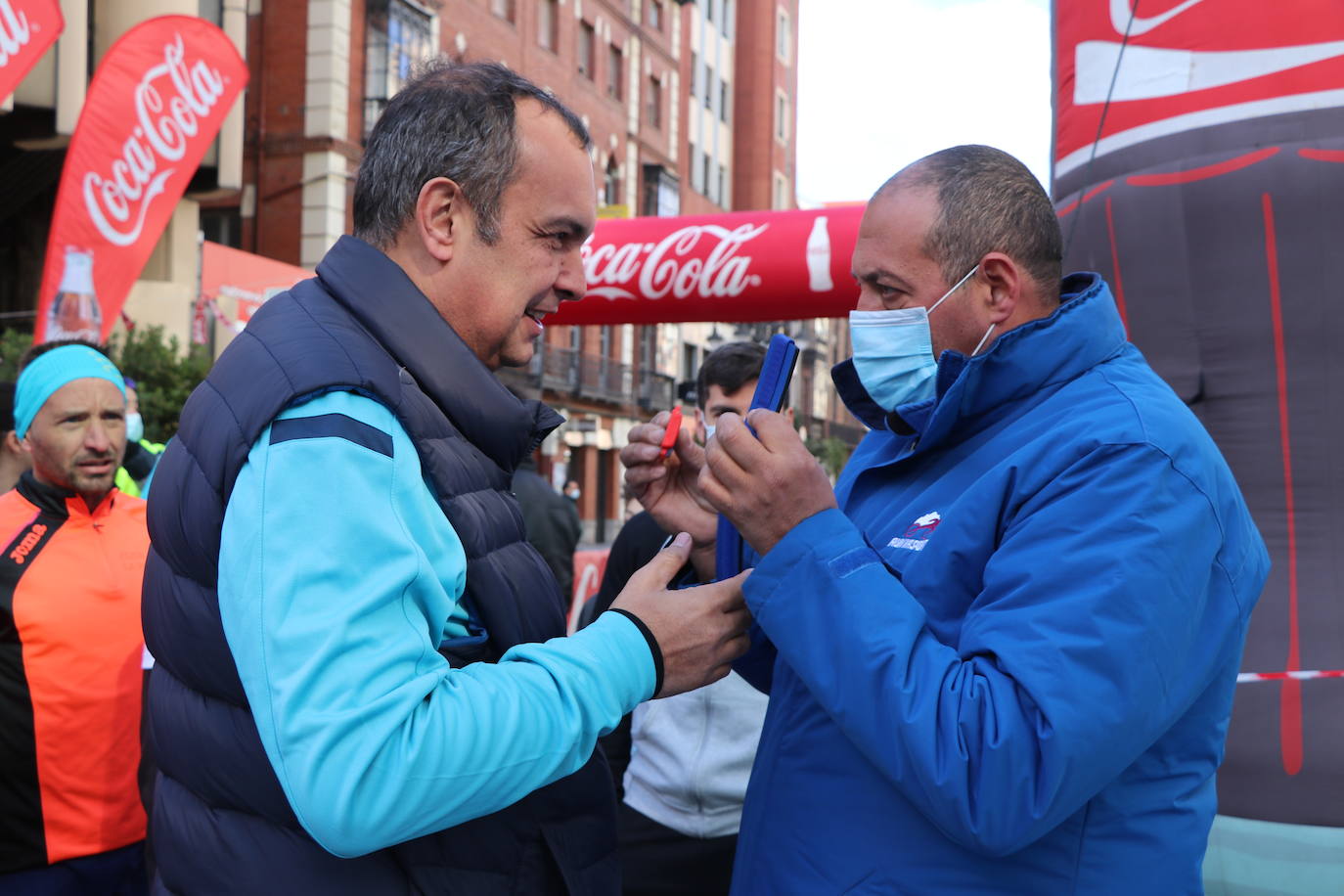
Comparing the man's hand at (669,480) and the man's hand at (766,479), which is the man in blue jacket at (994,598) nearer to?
the man's hand at (766,479)

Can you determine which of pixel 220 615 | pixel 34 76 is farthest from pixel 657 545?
pixel 34 76

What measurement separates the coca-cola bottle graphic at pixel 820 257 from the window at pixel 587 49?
78.1ft

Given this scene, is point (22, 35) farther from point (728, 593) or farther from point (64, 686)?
point (728, 593)

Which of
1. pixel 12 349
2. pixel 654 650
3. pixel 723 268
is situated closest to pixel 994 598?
pixel 654 650

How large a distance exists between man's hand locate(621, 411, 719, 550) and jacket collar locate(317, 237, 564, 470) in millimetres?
559

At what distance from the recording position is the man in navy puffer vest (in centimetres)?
129

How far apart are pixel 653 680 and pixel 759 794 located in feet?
1.67

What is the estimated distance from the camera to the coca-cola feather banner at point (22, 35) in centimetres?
762

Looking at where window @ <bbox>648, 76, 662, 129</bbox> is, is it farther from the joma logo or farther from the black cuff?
the black cuff

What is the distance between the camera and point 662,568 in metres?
1.71

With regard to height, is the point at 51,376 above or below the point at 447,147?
below

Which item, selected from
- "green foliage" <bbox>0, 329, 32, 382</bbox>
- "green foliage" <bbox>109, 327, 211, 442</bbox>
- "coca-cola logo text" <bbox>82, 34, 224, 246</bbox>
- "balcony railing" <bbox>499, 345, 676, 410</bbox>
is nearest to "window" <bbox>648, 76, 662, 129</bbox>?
"balcony railing" <bbox>499, 345, 676, 410</bbox>

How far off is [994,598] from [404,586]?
30.4 inches

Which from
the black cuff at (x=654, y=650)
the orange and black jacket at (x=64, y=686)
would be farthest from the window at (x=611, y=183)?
the black cuff at (x=654, y=650)
